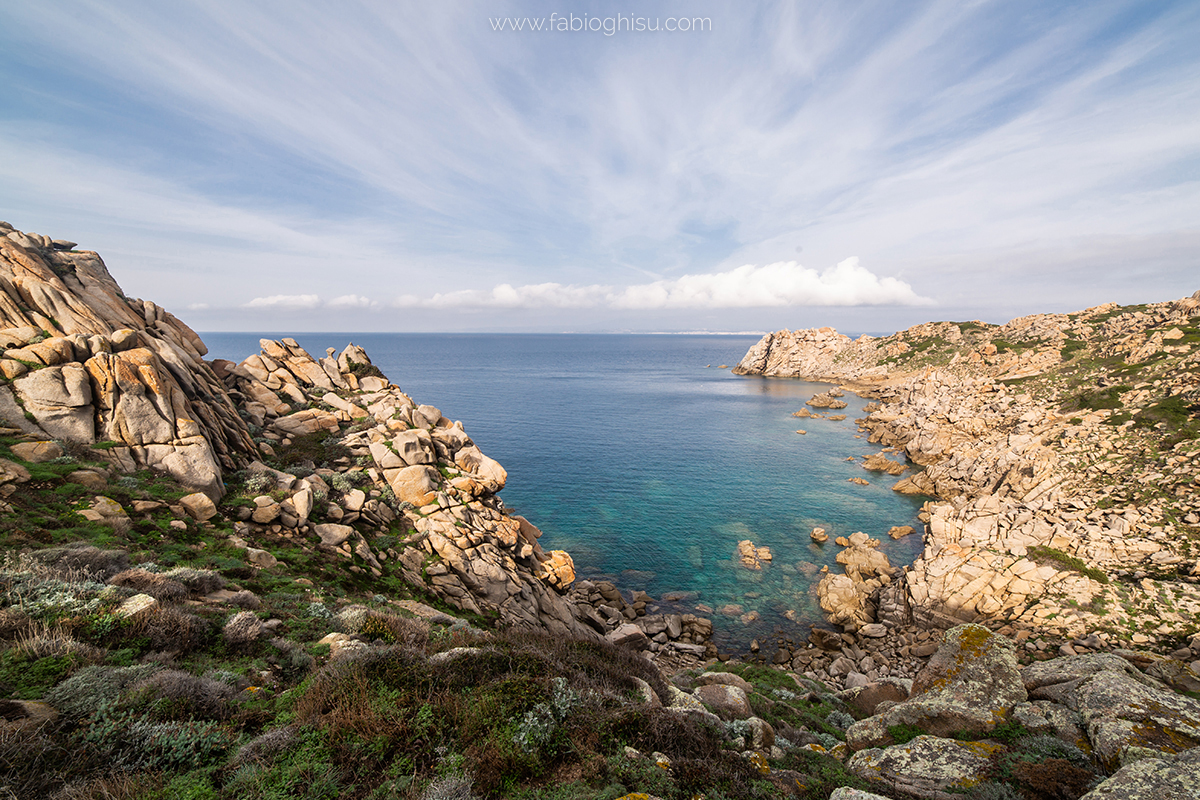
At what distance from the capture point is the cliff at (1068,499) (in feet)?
81.7

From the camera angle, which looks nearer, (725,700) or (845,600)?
(725,700)

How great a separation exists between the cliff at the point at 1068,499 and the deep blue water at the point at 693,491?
4726 mm

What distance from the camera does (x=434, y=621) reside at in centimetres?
1695

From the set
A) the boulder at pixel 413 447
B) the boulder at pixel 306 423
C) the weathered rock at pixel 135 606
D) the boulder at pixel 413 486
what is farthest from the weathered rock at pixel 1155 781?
the boulder at pixel 306 423

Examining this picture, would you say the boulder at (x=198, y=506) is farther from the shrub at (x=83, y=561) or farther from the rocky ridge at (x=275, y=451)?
the shrub at (x=83, y=561)

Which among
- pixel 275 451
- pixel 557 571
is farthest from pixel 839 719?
pixel 275 451

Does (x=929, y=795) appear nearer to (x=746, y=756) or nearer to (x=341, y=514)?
(x=746, y=756)

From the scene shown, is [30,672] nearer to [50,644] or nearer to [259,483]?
[50,644]

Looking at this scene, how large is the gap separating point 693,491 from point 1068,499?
31521 millimetres

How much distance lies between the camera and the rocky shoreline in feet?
79.3

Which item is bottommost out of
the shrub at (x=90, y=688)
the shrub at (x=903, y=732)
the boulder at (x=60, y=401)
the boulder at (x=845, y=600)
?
the boulder at (x=845, y=600)

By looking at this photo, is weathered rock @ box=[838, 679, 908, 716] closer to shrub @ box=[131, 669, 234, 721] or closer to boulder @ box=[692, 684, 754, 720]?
boulder @ box=[692, 684, 754, 720]

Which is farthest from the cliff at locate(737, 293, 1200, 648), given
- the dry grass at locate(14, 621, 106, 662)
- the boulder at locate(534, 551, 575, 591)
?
the dry grass at locate(14, 621, 106, 662)

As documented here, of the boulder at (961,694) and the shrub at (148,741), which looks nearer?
the shrub at (148,741)
